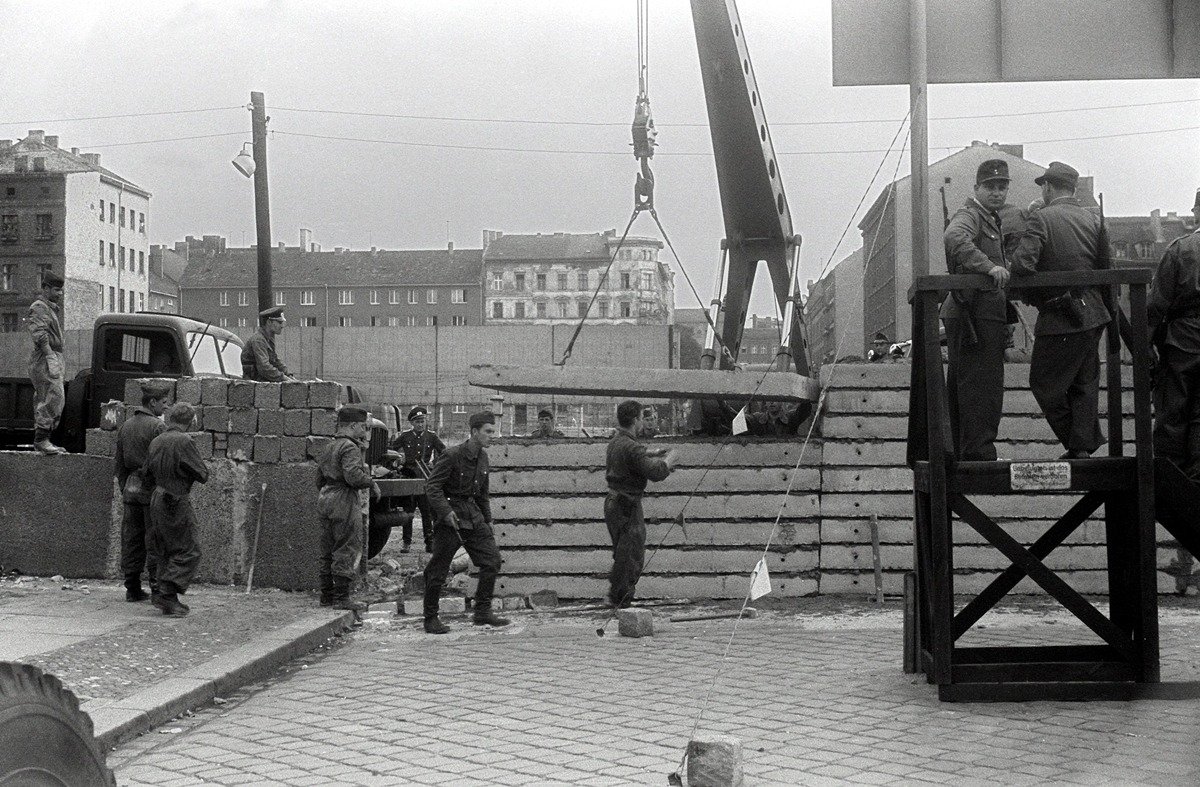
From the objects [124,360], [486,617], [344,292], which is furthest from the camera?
[344,292]

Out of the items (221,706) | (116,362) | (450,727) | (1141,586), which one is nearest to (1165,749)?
(1141,586)

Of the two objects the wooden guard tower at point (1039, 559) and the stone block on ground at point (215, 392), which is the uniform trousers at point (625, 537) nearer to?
the wooden guard tower at point (1039, 559)

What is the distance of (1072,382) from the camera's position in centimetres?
762

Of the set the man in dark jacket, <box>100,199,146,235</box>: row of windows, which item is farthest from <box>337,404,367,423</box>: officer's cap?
<box>100,199,146,235</box>: row of windows

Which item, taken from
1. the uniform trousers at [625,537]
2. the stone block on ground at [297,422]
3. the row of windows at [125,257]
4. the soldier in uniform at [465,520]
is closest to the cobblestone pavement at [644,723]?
the soldier in uniform at [465,520]

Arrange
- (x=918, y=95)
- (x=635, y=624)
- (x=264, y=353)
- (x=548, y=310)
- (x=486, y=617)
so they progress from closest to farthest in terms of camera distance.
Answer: (x=918, y=95)
(x=635, y=624)
(x=486, y=617)
(x=264, y=353)
(x=548, y=310)

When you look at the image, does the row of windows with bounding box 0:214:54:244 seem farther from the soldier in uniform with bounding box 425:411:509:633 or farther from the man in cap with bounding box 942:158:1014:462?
the man in cap with bounding box 942:158:1014:462

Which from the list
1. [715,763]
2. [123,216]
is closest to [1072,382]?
[715,763]

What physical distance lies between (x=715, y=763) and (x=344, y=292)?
112965mm

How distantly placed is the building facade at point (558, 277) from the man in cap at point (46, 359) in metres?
96.8

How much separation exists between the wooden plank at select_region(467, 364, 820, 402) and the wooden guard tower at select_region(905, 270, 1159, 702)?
13.0 feet

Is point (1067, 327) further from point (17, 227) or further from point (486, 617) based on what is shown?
point (17, 227)

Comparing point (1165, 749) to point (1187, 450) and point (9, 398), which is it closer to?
point (1187, 450)

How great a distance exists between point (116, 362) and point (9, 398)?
7.14ft
